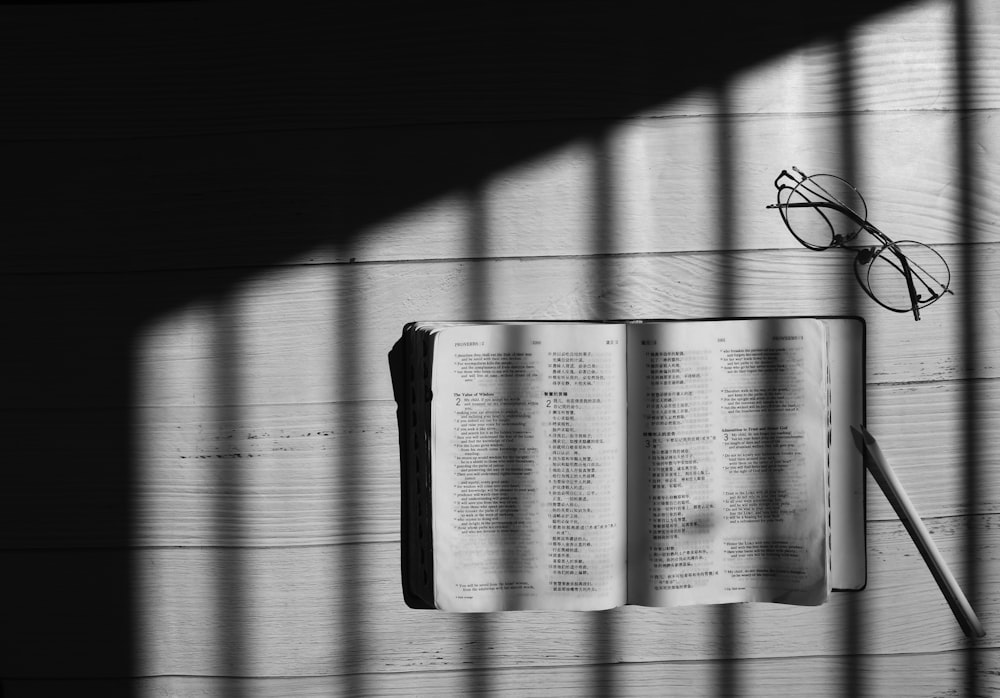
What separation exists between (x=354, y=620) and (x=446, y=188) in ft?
1.63

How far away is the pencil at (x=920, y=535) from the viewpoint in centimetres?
71

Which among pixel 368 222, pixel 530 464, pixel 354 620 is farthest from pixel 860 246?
pixel 354 620

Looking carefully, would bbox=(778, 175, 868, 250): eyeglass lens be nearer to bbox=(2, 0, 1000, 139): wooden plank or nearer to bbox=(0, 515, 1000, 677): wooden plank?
bbox=(2, 0, 1000, 139): wooden plank

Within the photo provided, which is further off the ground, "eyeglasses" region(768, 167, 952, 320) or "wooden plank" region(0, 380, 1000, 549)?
"eyeglasses" region(768, 167, 952, 320)

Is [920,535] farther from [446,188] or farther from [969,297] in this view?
[446,188]

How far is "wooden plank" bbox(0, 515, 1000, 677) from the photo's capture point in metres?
0.73

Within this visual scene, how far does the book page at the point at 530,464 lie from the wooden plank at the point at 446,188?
11 cm

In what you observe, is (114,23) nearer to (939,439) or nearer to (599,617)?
(599,617)

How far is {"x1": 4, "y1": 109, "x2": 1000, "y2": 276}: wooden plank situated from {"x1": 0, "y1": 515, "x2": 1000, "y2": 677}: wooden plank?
34cm

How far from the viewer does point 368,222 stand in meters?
0.71

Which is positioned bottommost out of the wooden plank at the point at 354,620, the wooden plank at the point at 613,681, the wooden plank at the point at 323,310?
the wooden plank at the point at 613,681

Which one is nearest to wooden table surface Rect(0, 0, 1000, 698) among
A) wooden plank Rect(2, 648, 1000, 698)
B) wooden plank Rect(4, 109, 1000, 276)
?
wooden plank Rect(4, 109, 1000, 276)

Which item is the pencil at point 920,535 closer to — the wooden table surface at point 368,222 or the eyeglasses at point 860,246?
the wooden table surface at point 368,222

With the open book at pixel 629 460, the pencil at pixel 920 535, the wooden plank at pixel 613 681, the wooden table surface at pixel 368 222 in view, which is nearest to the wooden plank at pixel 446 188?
the wooden table surface at pixel 368 222
